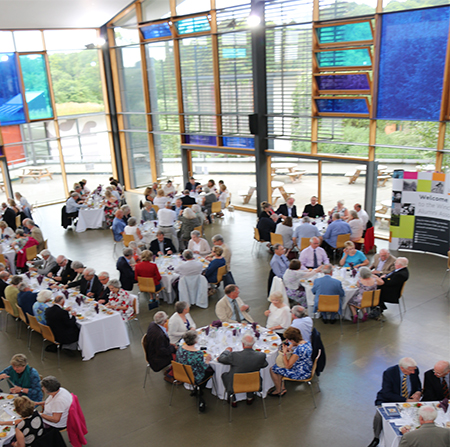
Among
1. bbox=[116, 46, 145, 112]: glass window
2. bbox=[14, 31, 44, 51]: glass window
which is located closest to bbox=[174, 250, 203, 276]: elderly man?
Answer: bbox=[116, 46, 145, 112]: glass window

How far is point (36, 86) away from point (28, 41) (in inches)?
65.3

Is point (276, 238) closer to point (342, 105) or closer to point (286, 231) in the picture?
point (286, 231)

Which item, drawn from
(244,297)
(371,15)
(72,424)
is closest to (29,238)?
(244,297)

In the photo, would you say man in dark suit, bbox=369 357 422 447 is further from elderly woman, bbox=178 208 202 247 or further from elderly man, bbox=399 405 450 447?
elderly woman, bbox=178 208 202 247

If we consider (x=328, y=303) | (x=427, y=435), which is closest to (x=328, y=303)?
(x=328, y=303)

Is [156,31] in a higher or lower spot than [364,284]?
higher

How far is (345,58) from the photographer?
1333cm

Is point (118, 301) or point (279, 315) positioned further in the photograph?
point (118, 301)

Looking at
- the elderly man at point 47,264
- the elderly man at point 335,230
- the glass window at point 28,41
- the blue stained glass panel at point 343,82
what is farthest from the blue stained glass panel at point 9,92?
the elderly man at point 335,230

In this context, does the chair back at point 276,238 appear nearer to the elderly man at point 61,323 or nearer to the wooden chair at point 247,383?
the elderly man at point 61,323

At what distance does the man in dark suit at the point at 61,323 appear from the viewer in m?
7.78

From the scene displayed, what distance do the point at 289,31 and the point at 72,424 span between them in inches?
497

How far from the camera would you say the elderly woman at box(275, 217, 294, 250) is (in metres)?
11.5

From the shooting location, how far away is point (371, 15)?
41.0 ft
